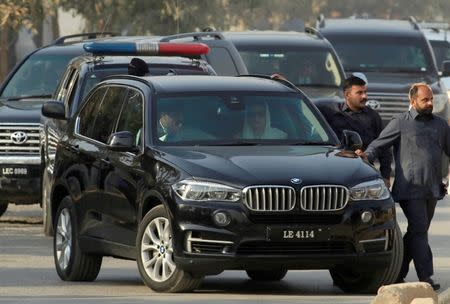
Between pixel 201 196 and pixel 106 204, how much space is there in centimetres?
146

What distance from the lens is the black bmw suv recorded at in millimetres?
13078

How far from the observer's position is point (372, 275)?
13.8m

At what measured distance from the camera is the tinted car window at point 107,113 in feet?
48.6

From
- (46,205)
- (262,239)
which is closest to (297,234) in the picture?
(262,239)

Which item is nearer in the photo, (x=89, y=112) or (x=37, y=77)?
(x=89, y=112)

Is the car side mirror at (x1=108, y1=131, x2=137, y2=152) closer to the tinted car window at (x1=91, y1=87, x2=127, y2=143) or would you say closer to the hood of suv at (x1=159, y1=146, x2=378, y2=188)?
the hood of suv at (x1=159, y1=146, x2=378, y2=188)

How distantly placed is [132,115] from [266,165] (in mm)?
1620

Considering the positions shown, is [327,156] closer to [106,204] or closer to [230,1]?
[106,204]

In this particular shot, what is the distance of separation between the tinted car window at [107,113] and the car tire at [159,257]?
4.70 feet

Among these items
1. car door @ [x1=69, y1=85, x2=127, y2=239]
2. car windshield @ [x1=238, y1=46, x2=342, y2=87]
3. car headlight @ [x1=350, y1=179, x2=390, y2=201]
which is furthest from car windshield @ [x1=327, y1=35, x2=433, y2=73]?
car headlight @ [x1=350, y1=179, x2=390, y2=201]

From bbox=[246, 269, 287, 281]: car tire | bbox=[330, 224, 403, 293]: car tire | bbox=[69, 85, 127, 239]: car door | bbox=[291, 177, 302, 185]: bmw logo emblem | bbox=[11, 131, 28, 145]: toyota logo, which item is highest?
bbox=[291, 177, 302, 185]: bmw logo emblem

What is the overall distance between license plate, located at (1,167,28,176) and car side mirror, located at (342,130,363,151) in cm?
698

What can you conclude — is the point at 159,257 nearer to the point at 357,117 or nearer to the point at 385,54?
the point at 357,117

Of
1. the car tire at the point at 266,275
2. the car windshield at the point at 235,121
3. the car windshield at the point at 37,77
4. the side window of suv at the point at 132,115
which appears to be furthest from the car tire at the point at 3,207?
the car windshield at the point at 235,121
